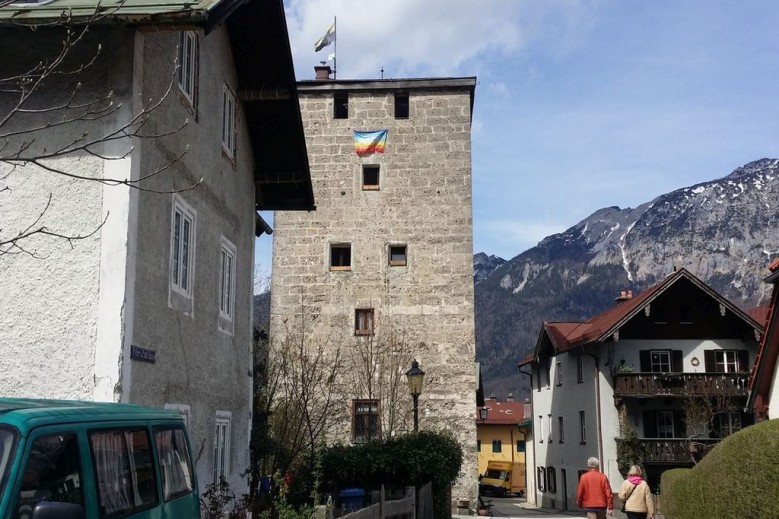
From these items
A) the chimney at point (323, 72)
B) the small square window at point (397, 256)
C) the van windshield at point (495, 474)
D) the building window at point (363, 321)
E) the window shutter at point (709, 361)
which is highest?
the chimney at point (323, 72)

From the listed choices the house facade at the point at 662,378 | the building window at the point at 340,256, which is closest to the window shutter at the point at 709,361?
the house facade at the point at 662,378

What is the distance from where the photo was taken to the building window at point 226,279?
15.1m

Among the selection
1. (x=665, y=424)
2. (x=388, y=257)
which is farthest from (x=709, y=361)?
(x=388, y=257)

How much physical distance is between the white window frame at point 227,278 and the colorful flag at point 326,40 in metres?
22.7

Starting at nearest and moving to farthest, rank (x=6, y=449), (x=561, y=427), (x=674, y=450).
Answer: (x=6, y=449) → (x=674, y=450) → (x=561, y=427)

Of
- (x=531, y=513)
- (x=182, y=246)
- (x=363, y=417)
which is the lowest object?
(x=531, y=513)

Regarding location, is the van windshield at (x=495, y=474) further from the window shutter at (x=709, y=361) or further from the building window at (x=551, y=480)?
the window shutter at (x=709, y=361)

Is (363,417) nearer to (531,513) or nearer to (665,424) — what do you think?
(531,513)

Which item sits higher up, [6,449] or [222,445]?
[6,449]

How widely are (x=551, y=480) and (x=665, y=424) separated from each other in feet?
35.1

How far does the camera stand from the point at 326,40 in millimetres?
37156

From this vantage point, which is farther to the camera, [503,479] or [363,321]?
[503,479]

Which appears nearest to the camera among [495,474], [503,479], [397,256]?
[397,256]

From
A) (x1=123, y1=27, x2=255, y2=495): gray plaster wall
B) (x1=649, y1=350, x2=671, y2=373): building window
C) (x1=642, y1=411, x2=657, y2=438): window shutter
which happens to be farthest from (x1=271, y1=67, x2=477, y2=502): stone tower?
(x1=123, y1=27, x2=255, y2=495): gray plaster wall
